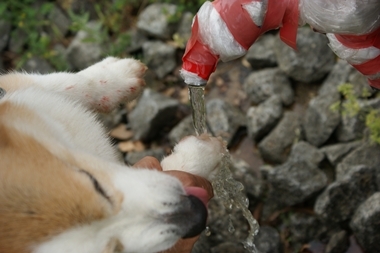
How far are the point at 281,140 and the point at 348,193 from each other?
529 millimetres

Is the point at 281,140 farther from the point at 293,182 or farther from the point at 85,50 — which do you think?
the point at 85,50

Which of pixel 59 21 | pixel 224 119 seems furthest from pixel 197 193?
pixel 59 21

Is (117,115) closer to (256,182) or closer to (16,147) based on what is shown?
(256,182)

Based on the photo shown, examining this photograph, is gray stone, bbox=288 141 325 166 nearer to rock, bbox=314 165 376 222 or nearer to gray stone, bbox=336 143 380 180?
gray stone, bbox=336 143 380 180

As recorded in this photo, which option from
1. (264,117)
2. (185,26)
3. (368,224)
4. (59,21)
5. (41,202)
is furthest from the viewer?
(59,21)

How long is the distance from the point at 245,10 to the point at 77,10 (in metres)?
2.60

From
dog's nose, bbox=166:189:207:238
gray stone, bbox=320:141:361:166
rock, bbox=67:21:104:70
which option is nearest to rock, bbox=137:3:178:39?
rock, bbox=67:21:104:70

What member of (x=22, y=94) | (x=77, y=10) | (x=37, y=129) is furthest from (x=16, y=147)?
(x=77, y=10)

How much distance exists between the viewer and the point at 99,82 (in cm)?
240

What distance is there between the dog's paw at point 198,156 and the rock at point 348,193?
0.62m

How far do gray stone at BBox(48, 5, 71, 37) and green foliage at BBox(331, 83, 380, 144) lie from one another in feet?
7.36

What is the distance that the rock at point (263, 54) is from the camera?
3.20m

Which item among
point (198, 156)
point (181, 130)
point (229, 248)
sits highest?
point (198, 156)

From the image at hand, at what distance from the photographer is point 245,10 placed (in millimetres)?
1702
